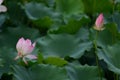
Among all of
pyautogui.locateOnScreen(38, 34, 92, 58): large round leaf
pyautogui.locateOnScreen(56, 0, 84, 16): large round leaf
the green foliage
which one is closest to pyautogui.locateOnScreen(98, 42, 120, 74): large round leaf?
the green foliage

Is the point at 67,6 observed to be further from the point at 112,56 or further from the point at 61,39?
the point at 112,56

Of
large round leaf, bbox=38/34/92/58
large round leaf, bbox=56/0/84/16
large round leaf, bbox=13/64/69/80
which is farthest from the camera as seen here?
large round leaf, bbox=56/0/84/16

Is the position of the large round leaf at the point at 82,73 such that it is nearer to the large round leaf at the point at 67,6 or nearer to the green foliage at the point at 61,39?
the green foliage at the point at 61,39

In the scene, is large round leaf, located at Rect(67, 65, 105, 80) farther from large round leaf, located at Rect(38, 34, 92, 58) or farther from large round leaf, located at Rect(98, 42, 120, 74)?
large round leaf, located at Rect(38, 34, 92, 58)

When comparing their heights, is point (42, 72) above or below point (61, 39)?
below

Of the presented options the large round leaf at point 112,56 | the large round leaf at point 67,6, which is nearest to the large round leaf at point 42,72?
the large round leaf at point 112,56

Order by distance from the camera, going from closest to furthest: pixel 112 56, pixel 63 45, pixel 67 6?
pixel 112 56 < pixel 63 45 < pixel 67 6

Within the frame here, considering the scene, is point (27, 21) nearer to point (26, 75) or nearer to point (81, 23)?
point (81, 23)

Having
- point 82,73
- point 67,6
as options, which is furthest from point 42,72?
point 67,6

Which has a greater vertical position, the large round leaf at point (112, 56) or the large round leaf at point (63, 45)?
the large round leaf at point (63, 45)

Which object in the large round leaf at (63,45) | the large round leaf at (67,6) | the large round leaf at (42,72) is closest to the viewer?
the large round leaf at (42,72)

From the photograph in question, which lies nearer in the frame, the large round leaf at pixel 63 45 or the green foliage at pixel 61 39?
the green foliage at pixel 61 39

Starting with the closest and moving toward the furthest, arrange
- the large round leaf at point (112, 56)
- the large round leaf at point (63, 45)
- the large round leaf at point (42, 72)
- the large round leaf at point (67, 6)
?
the large round leaf at point (42, 72) → the large round leaf at point (112, 56) → the large round leaf at point (63, 45) → the large round leaf at point (67, 6)
